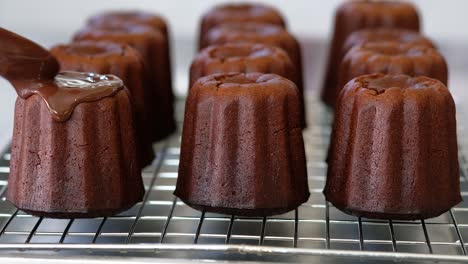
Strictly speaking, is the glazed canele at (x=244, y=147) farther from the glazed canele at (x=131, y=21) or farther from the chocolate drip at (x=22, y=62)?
the glazed canele at (x=131, y=21)

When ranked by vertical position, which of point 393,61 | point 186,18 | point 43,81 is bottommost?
point 186,18

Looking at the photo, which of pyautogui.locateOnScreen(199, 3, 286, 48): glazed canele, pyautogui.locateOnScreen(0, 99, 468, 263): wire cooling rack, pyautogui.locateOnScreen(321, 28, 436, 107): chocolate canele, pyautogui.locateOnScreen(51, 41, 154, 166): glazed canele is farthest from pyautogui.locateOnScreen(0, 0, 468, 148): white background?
pyautogui.locateOnScreen(0, 99, 468, 263): wire cooling rack

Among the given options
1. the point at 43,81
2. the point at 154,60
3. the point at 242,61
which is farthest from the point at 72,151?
the point at 154,60

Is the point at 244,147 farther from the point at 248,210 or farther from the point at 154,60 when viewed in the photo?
the point at 154,60

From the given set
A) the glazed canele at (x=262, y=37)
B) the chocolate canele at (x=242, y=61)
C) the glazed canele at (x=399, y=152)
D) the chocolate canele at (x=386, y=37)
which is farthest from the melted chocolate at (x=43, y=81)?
the chocolate canele at (x=386, y=37)

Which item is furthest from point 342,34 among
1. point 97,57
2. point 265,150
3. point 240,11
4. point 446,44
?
point 265,150

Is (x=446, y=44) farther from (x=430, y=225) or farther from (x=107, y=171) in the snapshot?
(x=107, y=171)

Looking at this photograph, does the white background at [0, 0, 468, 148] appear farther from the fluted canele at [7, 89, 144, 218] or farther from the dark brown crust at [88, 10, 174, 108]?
the fluted canele at [7, 89, 144, 218]
